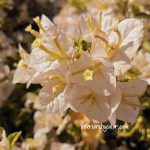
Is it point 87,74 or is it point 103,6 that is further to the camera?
point 103,6

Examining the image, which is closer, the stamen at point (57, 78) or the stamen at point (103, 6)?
the stamen at point (57, 78)

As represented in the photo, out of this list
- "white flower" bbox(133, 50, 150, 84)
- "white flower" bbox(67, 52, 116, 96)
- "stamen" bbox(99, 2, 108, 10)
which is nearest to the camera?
"white flower" bbox(67, 52, 116, 96)

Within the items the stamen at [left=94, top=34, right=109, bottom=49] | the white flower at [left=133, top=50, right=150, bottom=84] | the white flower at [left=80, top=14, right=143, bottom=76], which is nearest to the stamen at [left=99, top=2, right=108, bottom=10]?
the white flower at [left=133, top=50, right=150, bottom=84]

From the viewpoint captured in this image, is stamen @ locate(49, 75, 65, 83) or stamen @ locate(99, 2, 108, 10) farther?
stamen @ locate(99, 2, 108, 10)

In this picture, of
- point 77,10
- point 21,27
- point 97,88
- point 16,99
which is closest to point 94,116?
point 97,88

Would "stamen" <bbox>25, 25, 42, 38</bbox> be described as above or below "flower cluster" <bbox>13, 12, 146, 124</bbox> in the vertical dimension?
above

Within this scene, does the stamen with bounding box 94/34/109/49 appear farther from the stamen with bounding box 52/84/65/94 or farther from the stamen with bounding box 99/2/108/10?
the stamen with bounding box 99/2/108/10

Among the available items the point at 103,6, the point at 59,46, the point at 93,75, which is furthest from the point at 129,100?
the point at 103,6

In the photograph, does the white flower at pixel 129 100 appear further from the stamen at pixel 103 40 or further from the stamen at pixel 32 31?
the stamen at pixel 32 31

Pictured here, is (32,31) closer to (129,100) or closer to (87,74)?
(87,74)

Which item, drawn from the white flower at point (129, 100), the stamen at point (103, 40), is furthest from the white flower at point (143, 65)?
the stamen at point (103, 40)

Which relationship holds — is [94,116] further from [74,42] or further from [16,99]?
[16,99]
